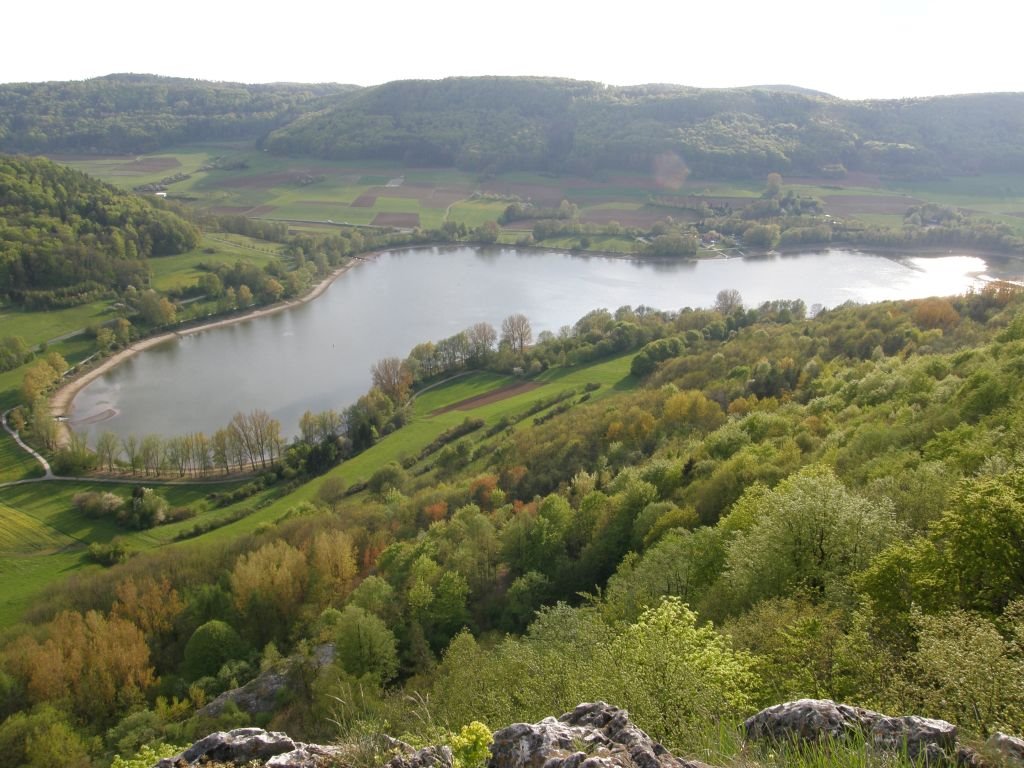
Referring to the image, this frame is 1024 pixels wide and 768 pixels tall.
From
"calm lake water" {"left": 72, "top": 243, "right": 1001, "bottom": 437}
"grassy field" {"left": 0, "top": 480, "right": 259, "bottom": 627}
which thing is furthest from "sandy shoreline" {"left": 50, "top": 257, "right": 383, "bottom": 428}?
"grassy field" {"left": 0, "top": 480, "right": 259, "bottom": 627}

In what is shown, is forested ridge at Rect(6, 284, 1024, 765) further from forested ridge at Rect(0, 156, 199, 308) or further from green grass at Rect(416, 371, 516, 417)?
forested ridge at Rect(0, 156, 199, 308)

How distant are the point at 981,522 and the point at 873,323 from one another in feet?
115

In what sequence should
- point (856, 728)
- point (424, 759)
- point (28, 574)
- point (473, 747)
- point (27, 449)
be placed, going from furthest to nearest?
point (27, 449) → point (28, 574) → point (473, 747) → point (424, 759) → point (856, 728)

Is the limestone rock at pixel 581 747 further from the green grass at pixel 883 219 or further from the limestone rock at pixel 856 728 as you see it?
the green grass at pixel 883 219

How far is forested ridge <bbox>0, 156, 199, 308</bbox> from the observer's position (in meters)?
67.4

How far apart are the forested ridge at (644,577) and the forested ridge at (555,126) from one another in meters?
105

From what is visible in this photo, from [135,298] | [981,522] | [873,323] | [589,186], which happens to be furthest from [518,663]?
[589,186]

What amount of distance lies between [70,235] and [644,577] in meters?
83.4

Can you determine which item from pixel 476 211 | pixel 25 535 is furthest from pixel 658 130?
pixel 25 535

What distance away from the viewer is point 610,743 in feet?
18.8

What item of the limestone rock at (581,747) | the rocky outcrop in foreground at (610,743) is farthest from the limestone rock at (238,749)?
the limestone rock at (581,747)

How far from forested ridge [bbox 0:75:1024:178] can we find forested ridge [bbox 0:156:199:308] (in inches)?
2616

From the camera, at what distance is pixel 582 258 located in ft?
312

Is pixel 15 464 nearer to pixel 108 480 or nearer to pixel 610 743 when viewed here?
pixel 108 480
